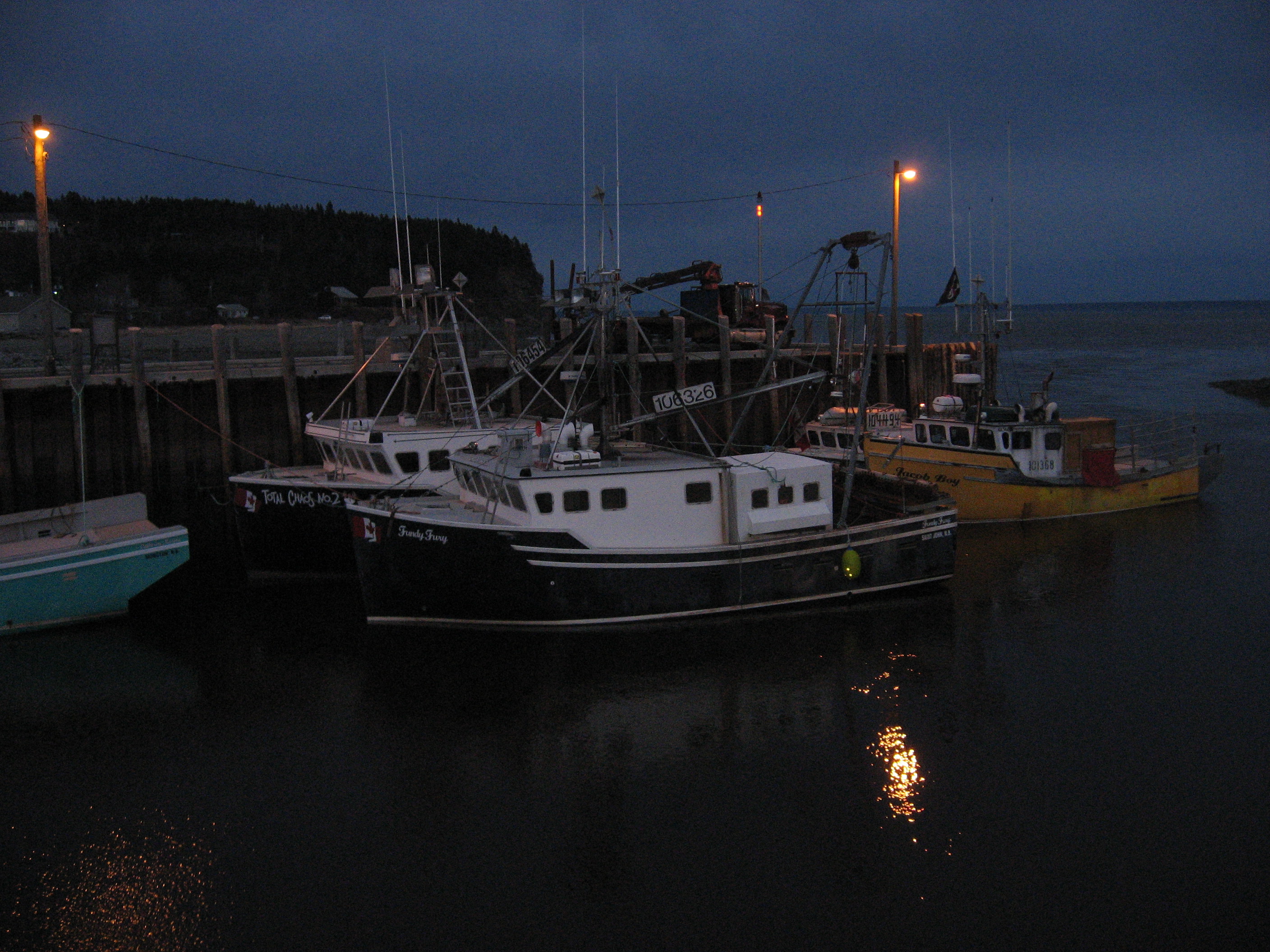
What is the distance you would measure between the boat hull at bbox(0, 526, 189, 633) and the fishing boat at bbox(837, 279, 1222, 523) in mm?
15449

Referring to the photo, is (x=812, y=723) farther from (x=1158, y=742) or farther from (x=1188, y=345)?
(x=1188, y=345)

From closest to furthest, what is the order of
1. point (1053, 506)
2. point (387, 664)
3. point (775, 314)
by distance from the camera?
point (387, 664), point (1053, 506), point (775, 314)

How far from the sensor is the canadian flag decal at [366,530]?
16109 mm

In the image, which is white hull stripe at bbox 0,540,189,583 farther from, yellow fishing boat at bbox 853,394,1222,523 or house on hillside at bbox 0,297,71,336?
yellow fishing boat at bbox 853,394,1222,523

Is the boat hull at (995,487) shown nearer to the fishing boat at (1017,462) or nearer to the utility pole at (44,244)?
the fishing boat at (1017,462)

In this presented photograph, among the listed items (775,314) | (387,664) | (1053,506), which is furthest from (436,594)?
(775,314)

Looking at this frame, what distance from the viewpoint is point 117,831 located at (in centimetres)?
1100

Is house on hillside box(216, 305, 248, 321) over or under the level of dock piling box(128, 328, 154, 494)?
over

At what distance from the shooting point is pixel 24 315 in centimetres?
3719

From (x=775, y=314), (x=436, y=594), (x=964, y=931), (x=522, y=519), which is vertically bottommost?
(x=964, y=931)

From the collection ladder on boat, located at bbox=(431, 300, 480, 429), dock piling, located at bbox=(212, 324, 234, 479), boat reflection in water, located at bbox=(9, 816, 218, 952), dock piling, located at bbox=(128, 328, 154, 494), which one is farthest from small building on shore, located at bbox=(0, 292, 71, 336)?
boat reflection in water, located at bbox=(9, 816, 218, 952)

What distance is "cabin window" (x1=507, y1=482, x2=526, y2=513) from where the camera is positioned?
Result: 52.3ft

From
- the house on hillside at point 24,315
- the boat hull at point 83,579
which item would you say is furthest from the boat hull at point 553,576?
the house on hillside at point 24,315

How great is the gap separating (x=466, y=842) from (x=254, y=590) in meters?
10.6
